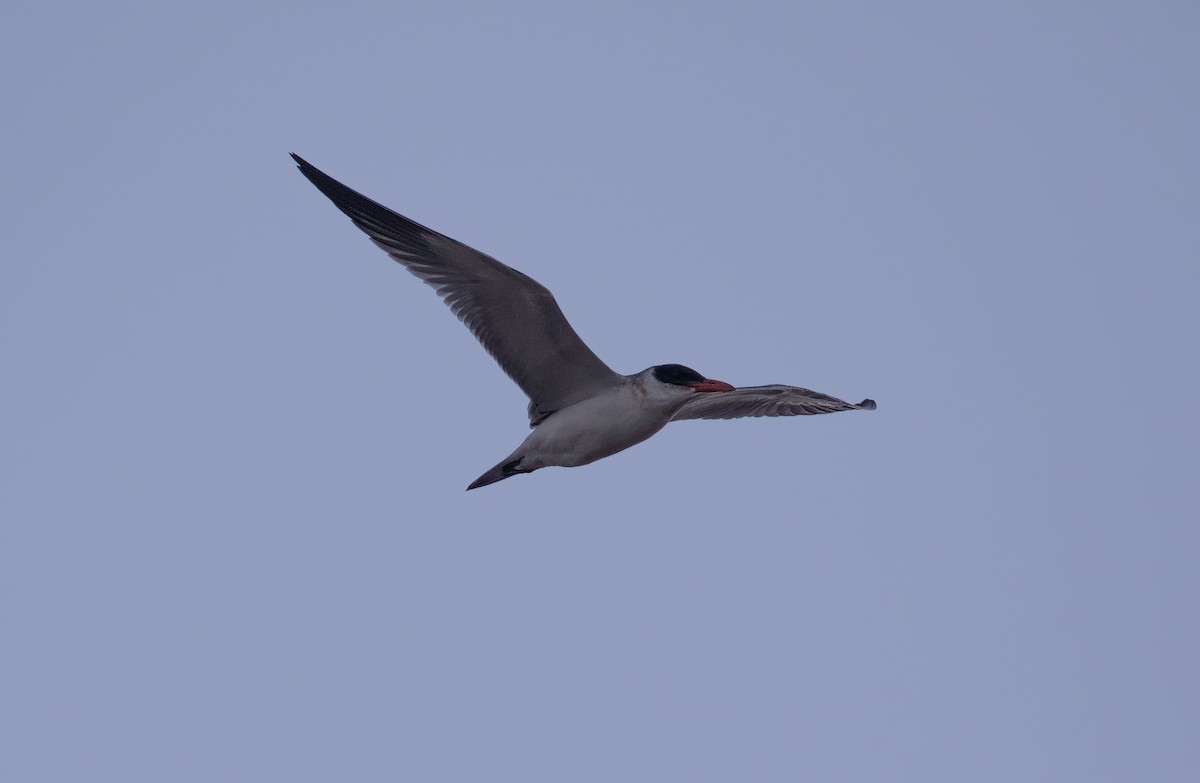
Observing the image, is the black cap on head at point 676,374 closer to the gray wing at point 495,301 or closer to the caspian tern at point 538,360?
the caspian tern at point 538,360

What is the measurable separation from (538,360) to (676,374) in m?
1.15

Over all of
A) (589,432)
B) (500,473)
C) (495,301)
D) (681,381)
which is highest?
(495,301)

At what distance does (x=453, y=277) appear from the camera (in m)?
9.73

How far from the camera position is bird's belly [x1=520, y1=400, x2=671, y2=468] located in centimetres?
977

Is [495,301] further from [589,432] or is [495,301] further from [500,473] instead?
[500,473]

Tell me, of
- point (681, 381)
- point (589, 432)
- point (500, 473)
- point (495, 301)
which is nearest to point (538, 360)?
point (495, 301)

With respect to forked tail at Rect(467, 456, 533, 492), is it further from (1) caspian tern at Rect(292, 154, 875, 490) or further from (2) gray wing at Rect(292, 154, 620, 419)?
(2) gray wing at Rect(292, 154, 620, 419)

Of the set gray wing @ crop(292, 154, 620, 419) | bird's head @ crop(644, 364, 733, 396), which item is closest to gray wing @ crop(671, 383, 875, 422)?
bird's head @ crop(644, 364, 733, 396)

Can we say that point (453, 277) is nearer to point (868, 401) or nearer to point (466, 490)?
point (466, 490)

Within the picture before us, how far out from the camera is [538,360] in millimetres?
10000

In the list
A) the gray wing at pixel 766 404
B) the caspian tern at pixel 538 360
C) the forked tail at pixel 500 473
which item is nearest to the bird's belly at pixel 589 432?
the caspian tern at pixel 538 360

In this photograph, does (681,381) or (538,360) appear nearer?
(681,381)

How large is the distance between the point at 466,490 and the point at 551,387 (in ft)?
3.63

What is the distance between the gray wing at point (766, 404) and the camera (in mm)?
10422
